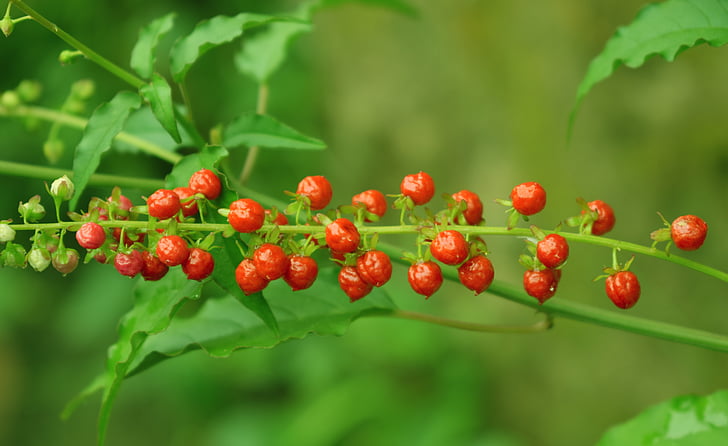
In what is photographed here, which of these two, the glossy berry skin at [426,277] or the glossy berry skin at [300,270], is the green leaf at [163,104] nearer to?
the glossy berry skin at [300,270]

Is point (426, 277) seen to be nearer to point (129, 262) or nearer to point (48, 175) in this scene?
point (129, 262)

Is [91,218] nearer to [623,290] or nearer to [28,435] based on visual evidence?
[623,290]

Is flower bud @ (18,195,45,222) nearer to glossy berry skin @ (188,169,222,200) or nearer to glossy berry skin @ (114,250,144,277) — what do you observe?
glossy berry skin @ (114,250,144,277)

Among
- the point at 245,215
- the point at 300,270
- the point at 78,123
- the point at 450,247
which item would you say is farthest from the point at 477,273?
the point at 78,123

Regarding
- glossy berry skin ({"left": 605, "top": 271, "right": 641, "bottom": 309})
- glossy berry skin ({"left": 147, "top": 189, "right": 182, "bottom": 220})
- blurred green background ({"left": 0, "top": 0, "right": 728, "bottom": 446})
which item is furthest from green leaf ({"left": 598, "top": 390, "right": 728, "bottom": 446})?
blurred green background ({"left": 0, "top": 0, "right": 728, "bottom": 446})

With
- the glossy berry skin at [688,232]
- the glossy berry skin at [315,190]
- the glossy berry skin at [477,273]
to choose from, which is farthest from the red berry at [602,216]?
the glossy berry skin at [315,190]

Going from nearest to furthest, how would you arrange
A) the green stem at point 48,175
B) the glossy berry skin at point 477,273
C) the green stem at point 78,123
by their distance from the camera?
the glossy berry skin at point 477,273
the green stem at point 48,175
the green stem at point 78,123
